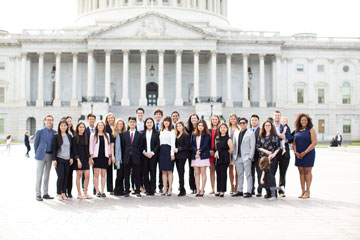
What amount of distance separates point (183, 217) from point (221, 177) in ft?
12.7

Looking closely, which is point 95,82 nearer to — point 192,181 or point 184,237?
point 192,181

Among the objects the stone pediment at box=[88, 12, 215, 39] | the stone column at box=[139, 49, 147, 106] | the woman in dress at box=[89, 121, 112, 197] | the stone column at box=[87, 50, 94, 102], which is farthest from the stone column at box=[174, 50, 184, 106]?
the woman in dress at box=[89, 121, 112, 197]

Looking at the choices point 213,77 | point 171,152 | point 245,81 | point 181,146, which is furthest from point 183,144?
point 245,81

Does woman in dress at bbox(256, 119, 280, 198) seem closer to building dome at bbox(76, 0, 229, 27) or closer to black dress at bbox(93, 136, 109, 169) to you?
black dress at bbox(93, 136, 109, 169)

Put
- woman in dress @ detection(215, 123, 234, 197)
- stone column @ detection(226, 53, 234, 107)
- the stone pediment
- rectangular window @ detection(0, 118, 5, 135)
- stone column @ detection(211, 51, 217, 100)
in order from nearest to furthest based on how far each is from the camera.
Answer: woman in dress @ detection(215, 123, 234, 197) < the stone pediment < stone column @ detection(211, 51, 217, 100) < stone column @ detection(226, 53, 234, 107) < rectangular window @ detection(0, 118, 5, 135)

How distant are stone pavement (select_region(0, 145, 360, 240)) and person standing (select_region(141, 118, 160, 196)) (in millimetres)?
768

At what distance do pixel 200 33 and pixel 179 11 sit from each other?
46.4 feet

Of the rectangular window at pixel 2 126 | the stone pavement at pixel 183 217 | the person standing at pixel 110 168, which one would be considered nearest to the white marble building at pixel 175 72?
the rectangular window at pixel 2 126

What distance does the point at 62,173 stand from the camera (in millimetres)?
14055

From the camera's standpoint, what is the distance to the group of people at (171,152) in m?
14.4

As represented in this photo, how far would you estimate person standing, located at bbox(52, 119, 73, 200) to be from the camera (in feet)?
45.9

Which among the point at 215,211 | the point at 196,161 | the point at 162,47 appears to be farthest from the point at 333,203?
the point at 162,47

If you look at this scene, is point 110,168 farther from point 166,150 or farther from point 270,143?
point 270,143

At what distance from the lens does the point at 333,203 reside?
12828 millimetres
